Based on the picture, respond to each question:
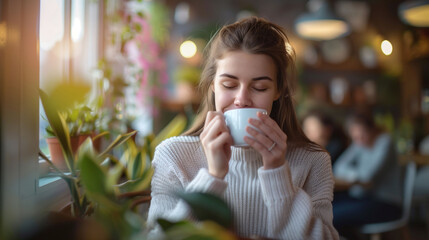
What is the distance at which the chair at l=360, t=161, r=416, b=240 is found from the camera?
2650 millimetres

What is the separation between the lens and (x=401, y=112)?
566 cm

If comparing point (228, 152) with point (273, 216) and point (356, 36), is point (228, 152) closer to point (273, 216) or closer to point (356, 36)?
point (273, 216)

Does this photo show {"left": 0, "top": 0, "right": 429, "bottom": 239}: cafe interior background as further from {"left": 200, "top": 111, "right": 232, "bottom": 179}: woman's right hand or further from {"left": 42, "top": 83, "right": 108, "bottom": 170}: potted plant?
{"left": 200, "top": 111, "right": 232, "bottom": 179}: woman's right hand

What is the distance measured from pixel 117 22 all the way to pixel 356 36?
4.64 m

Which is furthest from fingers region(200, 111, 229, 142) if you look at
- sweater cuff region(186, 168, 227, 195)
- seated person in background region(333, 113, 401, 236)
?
seated person in background region(333, 113, 401, 236)

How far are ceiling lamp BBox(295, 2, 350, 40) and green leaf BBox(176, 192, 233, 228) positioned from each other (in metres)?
3.68

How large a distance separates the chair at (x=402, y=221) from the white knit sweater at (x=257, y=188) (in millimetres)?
1690

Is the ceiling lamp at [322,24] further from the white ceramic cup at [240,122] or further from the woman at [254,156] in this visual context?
the white ceramic cup at [240,122]

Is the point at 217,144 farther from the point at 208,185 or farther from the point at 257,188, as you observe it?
the point at 257,188

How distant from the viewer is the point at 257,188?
1.16m

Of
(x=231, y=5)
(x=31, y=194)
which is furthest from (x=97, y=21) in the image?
(x=231, y=5)

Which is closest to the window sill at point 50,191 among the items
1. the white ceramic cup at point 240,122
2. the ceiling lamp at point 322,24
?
the white ceramic cup at point 240,122

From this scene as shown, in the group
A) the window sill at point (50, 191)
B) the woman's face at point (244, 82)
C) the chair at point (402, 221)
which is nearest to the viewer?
the window sill at point (50, 191)

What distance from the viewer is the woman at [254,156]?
96 cm
